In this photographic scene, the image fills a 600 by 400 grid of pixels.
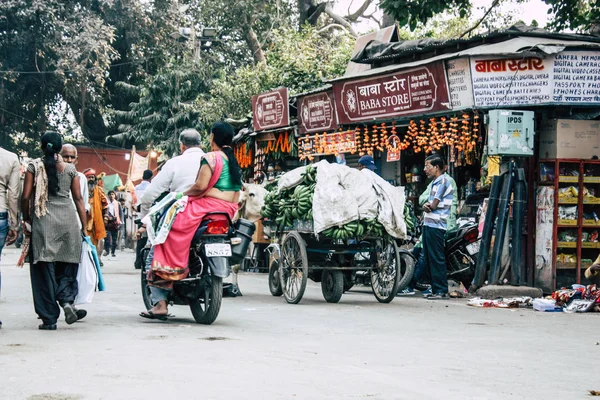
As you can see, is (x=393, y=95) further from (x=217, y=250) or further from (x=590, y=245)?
(x=217, y=250)

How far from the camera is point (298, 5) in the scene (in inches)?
1468

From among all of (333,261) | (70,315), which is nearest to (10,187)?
(70,315)

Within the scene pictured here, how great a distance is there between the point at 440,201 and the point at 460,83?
237cm

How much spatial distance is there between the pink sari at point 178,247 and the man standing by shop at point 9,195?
4.46ft

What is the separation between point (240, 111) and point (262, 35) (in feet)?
32.0

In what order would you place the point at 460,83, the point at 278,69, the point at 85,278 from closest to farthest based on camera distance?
the point at 85,278 < the point at 460,83 < the point at 278,69

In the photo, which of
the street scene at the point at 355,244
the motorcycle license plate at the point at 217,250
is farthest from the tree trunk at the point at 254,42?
the motorcycle license plate at the point at 217,250

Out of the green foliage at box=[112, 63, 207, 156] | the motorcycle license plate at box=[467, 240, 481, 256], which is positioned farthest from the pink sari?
the green foliage at box=[112, 63, 207, 156]

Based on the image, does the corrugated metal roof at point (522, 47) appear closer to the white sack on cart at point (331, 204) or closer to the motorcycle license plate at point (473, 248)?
the motorcycle license plate at point (473, 248)

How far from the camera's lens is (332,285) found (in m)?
12.1

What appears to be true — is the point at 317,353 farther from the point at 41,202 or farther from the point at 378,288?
the point at 378,288

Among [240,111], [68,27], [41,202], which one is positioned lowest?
[41,202]

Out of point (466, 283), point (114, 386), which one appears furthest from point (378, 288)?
point (114, 386)

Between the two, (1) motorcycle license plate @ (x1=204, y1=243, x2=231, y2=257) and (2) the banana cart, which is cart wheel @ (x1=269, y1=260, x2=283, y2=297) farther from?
(1) motorcycle license plate @ (x1=204, y1=243, x2=231, y2=257)
